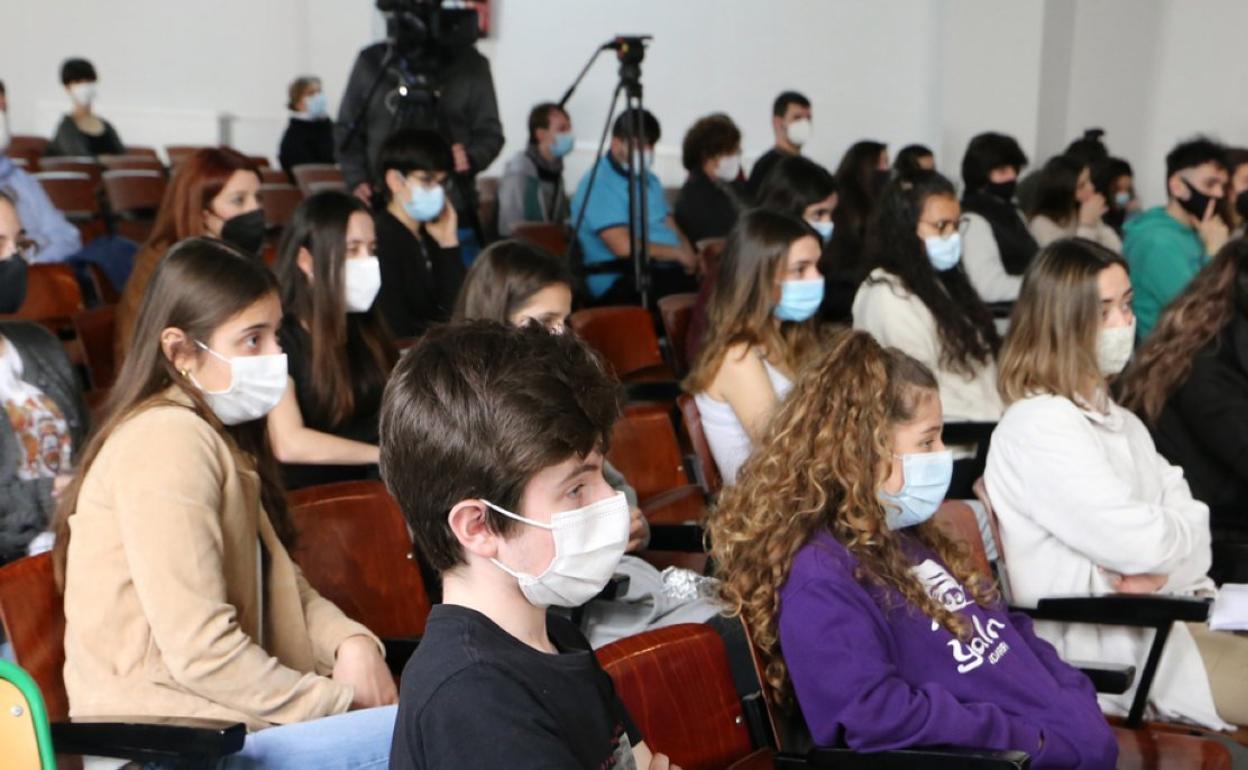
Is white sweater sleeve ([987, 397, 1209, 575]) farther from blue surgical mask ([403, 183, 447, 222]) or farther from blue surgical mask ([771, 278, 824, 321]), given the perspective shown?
blue surgical mask ([403, 183, 447, 222])

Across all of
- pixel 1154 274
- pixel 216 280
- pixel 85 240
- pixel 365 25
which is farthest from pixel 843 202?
pixel 365 25

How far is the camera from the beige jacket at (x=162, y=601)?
181 cm

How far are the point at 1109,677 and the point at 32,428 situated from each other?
6.56ft

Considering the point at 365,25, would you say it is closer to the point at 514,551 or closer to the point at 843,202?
the point at 843,202

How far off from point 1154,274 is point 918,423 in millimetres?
3293

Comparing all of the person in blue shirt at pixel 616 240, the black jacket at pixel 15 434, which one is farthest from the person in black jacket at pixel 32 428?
the person in blue shirt at pixel 616 240

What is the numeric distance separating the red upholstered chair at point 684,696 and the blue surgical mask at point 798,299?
1.57 meters

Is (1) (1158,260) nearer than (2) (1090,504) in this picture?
No

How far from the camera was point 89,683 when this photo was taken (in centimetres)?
181

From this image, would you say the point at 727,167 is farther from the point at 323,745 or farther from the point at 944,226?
the point at 323,745

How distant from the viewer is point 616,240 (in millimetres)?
5637

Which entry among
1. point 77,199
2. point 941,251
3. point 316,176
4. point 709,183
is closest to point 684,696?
point 941,251

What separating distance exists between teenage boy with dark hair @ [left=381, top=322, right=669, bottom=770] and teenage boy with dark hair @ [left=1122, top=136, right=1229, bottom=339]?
4049 mm

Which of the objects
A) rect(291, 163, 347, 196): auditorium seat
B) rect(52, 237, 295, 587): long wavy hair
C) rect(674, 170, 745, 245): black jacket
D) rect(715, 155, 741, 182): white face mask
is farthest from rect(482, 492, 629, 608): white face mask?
rect(291, 163, 347, 196): auditorium seat
